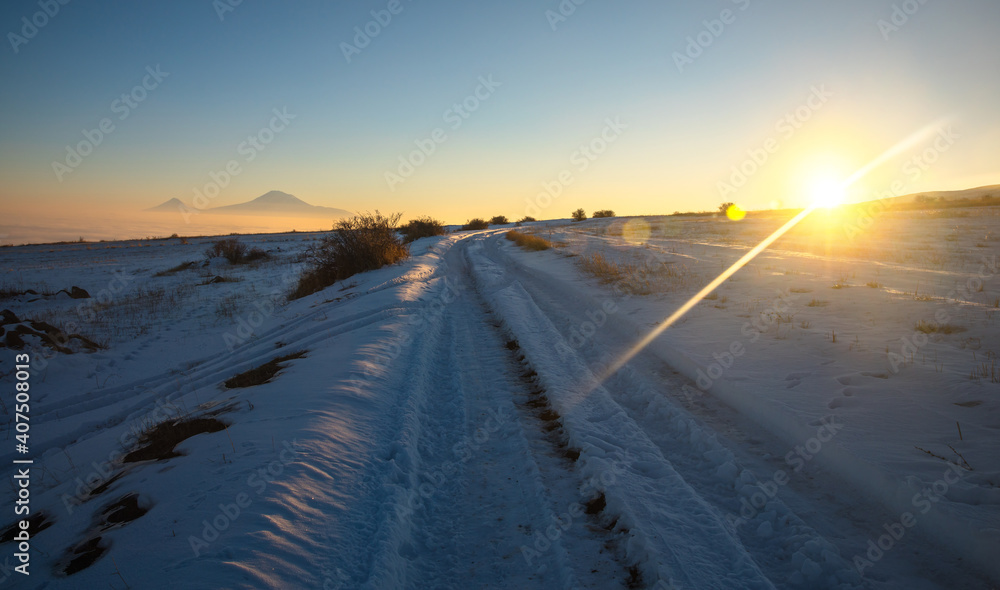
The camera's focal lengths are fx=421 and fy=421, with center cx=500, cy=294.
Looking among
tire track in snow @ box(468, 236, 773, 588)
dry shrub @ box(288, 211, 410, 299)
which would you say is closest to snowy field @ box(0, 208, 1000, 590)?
tire track in snow @ box(468, 236, 773, 588)

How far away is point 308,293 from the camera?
13.7 meters

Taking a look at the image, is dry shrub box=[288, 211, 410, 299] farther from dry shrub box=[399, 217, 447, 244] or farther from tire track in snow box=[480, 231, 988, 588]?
dry shrub box=[399, 217, 447, 244]

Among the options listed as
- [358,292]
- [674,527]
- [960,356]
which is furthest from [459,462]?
[358,292]

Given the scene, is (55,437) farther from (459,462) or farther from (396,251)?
(396,251)

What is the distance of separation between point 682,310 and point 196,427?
7.81 meters

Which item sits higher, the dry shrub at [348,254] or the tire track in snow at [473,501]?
the dry shrub at [348,254]

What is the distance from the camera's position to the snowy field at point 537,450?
256 cm

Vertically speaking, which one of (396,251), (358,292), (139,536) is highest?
(396,251)

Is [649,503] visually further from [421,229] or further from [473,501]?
[421,229]

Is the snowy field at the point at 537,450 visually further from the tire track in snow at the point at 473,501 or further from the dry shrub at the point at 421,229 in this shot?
the dry shrub at the point at 421,229

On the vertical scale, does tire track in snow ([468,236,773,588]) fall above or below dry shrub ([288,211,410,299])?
below

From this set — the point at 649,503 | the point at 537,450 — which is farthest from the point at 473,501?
the point at 649,503

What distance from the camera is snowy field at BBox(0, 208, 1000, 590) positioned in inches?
101

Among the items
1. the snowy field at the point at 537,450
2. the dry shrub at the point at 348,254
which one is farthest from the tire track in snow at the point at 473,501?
the dry shrub at the point at 348,254
